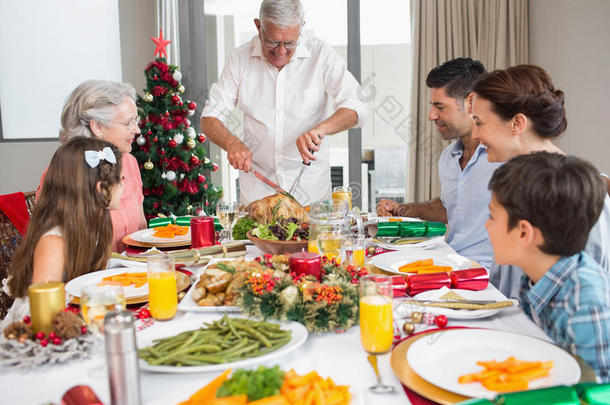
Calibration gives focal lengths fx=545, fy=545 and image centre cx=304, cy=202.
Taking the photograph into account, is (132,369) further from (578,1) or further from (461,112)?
(578,1)

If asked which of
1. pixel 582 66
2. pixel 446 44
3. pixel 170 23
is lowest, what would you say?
pixel 582 66

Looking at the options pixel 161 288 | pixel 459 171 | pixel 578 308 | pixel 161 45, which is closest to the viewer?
pixel 578 308

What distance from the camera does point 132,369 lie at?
836 mm

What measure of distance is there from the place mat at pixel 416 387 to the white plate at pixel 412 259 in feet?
2.07

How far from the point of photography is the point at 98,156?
71.5 inches

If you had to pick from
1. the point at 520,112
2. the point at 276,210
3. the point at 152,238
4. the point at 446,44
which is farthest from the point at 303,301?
the point at 446,44

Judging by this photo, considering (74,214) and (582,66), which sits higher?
(582,66)

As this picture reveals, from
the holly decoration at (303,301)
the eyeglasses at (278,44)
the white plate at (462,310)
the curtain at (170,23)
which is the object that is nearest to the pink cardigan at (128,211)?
the eyeglasses at (278,44)

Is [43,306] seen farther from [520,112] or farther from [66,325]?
[520,112]

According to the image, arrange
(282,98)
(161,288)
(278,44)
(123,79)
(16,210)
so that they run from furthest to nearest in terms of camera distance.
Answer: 1. (123,79)
2. (282,98)
3. (278,44)
4. (16,210)
5. (161,288)

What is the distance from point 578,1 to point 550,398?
Result: 3.52 m

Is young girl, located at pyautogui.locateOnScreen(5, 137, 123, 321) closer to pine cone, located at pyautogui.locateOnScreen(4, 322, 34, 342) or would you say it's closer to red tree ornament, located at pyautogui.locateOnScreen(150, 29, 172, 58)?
pine cone, located at pyautogui.locateOnScreen(4, 322, 34, 342)

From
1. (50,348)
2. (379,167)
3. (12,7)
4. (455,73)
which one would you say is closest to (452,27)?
(379,167)

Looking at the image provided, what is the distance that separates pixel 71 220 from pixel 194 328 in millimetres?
771
